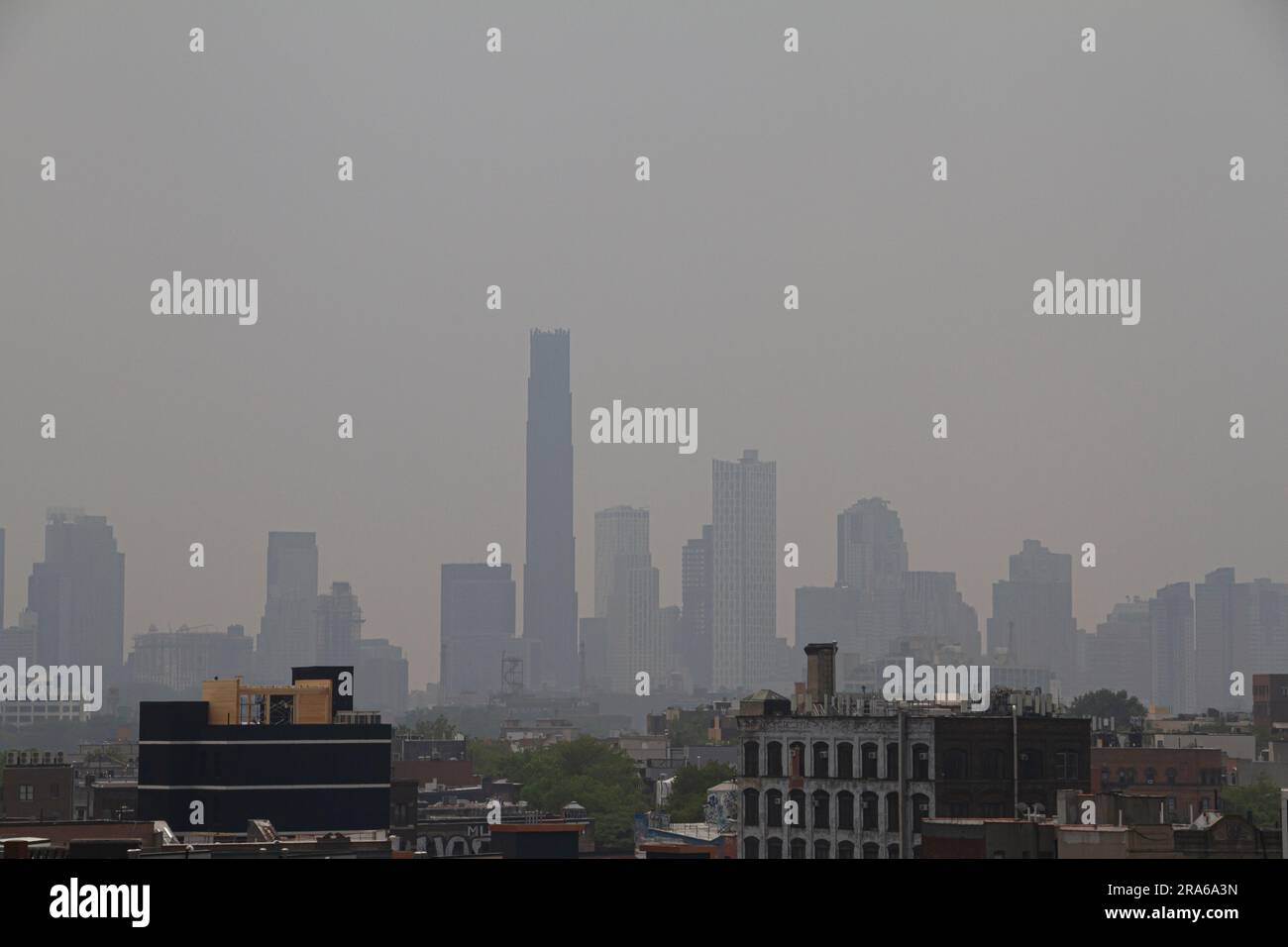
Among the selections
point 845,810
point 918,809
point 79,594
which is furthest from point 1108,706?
point 79,594

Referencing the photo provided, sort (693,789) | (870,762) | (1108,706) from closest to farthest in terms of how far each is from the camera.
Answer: (870,762), (693,789), (1108,706)

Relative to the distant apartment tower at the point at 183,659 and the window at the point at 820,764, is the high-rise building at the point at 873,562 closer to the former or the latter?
the distant apartment tower at the point at 183,659

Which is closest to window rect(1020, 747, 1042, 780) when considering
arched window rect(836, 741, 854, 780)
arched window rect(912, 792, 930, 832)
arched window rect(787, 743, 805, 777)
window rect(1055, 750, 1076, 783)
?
window rect(1055, 750, 1076, 783)

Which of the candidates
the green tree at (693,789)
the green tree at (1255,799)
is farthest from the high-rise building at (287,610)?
the green tree at (1255,799)

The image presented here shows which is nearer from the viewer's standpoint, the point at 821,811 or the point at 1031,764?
the point at 1031,764

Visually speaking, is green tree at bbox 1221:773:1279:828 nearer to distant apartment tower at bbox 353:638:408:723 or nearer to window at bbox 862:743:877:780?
window at bbox 862:743:877:780

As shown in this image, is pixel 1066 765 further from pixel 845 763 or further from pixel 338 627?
pixel 338 627
